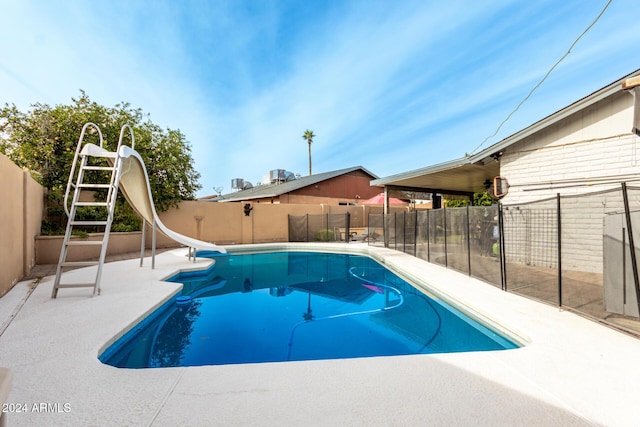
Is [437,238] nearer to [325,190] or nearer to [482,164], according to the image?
[482,164]

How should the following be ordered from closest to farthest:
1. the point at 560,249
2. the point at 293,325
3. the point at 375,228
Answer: the point at 560,249
the point at 293,325
the point at 375,228

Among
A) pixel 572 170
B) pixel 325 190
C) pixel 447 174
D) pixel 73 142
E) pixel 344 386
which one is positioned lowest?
pixel 344 386

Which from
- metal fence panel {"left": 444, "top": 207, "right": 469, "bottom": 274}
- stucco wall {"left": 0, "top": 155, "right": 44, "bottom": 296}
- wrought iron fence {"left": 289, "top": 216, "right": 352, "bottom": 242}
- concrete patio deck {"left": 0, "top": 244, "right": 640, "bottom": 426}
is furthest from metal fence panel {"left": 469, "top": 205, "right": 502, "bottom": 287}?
wrought iron fence {"left": 289, "top": 216, "right": 352, "bottom": 242}

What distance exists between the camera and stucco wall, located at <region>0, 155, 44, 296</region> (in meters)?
5.02

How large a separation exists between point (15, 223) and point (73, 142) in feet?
20.7

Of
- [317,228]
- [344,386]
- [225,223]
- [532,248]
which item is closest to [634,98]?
[532,248]

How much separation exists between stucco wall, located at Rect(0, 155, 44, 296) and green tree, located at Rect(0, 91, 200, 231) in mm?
3401

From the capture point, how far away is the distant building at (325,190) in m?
19.3

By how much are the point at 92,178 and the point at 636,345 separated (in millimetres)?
15229

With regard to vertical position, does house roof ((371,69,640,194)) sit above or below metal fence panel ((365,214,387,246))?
above

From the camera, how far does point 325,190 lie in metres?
21.0

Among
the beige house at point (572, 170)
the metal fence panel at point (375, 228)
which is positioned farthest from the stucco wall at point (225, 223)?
the beige house at point (572, 170)

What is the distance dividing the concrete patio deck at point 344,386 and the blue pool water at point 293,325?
0.54 meters

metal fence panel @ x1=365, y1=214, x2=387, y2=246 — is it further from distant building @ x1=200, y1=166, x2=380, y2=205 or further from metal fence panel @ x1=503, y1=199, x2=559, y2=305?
metal fence panel @ x1=503, y1=199, x2=559, y2=305
